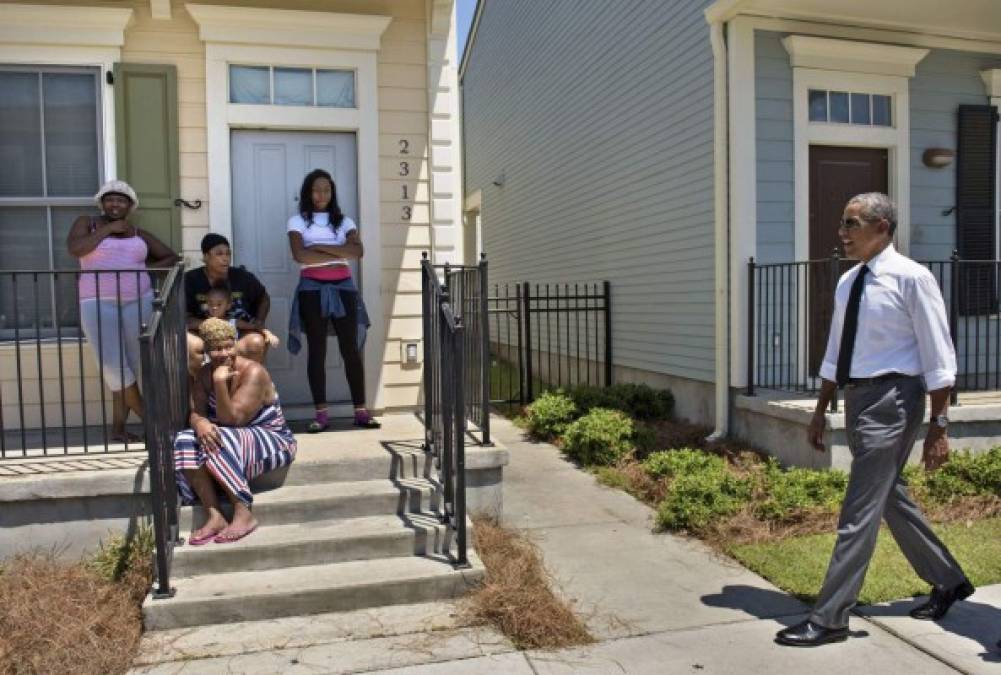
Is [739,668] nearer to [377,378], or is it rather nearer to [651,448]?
[377,378]

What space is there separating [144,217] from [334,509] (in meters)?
2.41

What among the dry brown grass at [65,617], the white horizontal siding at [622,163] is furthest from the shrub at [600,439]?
the dry brown grass at [65,617]

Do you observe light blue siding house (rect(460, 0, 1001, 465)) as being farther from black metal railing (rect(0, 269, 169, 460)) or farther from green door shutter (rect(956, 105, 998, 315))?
black metal railing (rect(0, 269, 169, 460))

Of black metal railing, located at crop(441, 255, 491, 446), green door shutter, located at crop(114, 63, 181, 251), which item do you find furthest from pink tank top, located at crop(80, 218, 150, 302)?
black metal railing, located at crop(441, 255, 491, 446)

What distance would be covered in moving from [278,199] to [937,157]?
572 centimetres

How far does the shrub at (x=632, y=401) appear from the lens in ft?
25.7

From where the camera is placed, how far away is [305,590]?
3.61 meters

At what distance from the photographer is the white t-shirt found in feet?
16.2

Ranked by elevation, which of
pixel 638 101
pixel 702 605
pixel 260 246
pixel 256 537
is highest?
pixel 638 101

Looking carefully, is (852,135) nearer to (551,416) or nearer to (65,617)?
(551,416)

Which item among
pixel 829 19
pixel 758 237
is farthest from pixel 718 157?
pixel 829 19

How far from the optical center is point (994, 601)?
3785 mm

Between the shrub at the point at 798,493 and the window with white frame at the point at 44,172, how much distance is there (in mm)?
4594

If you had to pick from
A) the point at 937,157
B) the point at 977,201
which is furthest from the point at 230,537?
the point at 977,201
